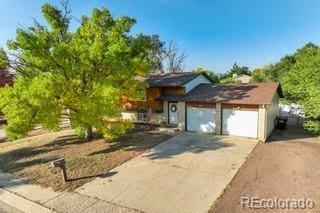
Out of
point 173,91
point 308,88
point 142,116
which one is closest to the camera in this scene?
point 308,88

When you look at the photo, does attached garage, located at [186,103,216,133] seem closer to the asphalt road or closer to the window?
the window

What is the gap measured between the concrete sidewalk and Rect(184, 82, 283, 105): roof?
9.63 m

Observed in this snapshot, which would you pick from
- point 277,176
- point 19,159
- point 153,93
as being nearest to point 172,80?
point 153,93

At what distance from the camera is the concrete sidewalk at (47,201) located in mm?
6285

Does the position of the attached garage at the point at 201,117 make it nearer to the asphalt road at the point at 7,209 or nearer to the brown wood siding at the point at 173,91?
the brown wood siding at the point at 173,91

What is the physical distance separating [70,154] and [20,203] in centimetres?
433

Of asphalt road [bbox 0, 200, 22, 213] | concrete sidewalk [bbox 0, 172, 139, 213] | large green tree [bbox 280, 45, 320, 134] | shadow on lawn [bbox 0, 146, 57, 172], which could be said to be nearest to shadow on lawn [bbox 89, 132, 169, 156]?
shadow on lawn [bbox 0, 146, 57, 172]

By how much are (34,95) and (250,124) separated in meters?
11.7

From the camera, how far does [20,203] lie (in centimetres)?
680

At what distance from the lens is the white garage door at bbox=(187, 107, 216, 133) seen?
14336 millimetres

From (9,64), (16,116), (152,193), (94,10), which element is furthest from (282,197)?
(9,64)

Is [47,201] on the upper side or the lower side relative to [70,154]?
lower

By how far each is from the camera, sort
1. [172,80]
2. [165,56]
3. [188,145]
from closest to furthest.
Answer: [188,145] < [172,80] < [165,56]

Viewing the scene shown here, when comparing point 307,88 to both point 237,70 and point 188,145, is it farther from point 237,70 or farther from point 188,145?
point 237,70
